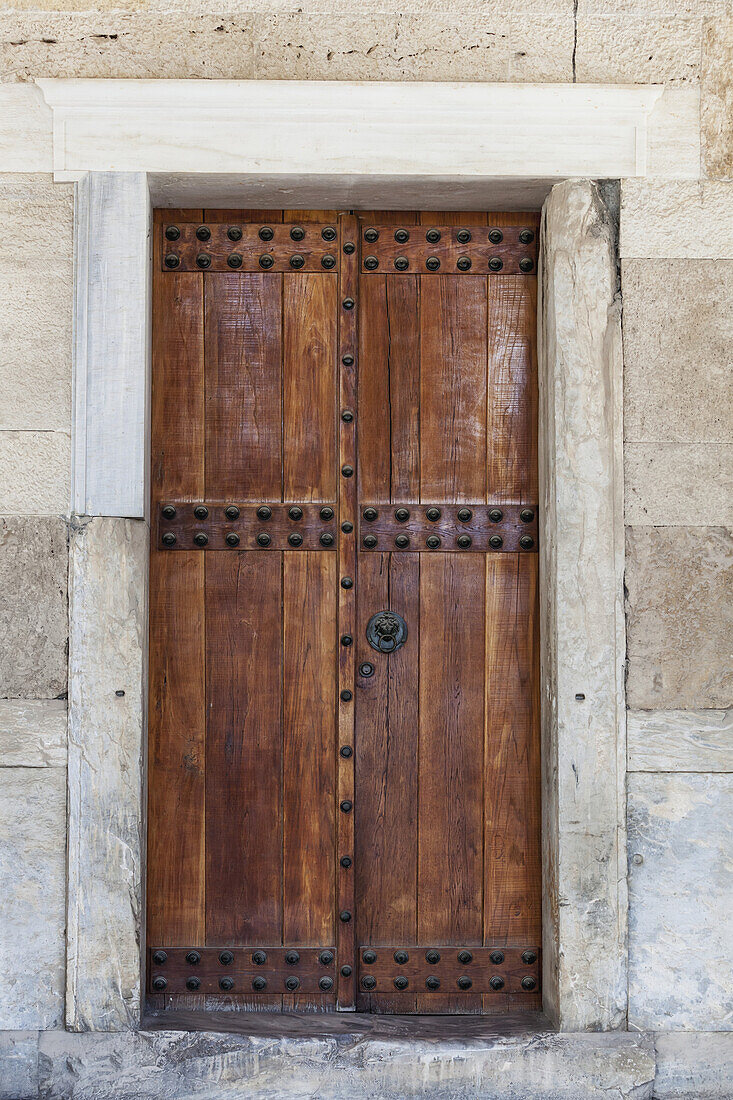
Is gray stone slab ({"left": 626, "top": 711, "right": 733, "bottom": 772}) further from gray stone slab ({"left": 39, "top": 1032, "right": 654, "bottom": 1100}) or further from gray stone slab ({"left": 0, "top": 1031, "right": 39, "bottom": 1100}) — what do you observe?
gray stone slab ({"left": 0, "top": 1031, "right": 39, "bottom": 1100})

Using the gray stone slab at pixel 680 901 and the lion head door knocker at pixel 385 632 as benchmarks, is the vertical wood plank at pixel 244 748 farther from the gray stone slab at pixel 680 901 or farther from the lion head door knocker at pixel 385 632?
the gray stone slab at pixel 680 901

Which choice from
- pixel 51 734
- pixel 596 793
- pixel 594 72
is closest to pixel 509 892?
pixel 596 793

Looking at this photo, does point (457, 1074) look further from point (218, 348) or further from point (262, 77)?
point (262, 77)

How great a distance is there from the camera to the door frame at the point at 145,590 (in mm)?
2275

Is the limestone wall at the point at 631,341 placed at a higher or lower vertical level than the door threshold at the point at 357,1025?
higher

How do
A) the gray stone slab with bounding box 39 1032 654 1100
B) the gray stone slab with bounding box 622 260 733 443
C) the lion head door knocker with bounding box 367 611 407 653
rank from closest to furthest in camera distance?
1. the gray stone slab with bounding box 39 1032 654 1100
2. the gray stone slab with bounding box 622 260 733 443
3. the lion head door knocker with bounding box 367 611 407 653

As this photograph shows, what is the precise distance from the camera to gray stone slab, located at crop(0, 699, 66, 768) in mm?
2297

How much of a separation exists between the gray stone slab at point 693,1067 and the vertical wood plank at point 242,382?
1715mm

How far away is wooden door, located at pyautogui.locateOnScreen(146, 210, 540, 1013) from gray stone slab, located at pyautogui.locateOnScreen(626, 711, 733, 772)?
27cm

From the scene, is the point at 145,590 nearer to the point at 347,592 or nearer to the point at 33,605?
the point at 33,605

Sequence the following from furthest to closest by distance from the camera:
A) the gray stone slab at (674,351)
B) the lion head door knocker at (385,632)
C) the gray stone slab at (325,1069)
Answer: the lion head door knocker at (385,632)
the gray stone slab at (674,351)
the gray stone slab at (325,1069)

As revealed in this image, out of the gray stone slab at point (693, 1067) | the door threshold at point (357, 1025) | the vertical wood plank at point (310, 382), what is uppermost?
the vertical wood plank at point (310, 382)

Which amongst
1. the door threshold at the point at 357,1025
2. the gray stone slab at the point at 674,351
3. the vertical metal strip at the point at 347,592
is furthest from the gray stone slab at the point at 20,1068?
the gray stone slab at the point at 674,351

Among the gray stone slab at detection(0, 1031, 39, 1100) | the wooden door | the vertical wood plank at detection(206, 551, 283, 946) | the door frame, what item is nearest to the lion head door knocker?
the wooden door
